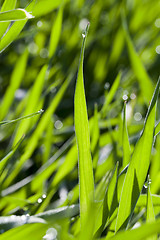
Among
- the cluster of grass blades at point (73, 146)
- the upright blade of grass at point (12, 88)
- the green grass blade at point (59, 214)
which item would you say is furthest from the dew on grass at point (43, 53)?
the green grass blade at point (59, 214)

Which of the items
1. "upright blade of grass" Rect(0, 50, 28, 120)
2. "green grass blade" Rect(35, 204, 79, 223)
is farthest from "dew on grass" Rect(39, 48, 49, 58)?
"green grass blade" Rect(35, 204, 79, 223)

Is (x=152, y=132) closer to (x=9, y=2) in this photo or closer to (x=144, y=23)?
(x=9, y=2)

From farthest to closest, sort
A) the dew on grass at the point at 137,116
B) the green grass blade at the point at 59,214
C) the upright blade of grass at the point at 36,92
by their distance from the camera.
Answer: the dew on grass at the point at 137,116, the upright blade of grass at the point at 36,92, the green grass blade at the point at 59,214

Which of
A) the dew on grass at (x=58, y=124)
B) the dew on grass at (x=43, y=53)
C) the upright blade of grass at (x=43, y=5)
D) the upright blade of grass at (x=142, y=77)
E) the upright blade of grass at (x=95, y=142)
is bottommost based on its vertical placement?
the upright blade of grass at (x=95, y=142)

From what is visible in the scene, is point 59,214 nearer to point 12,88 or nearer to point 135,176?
point 135,176

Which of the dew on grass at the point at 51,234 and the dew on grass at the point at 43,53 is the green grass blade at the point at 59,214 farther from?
the dew on grass at the point at 43,53

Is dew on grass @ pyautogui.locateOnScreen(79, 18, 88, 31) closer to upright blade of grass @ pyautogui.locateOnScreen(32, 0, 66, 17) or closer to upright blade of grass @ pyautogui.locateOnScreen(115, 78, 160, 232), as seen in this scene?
upright blade of grass @ pyautogui.locateOnScreen(32, 0, 66, 17)

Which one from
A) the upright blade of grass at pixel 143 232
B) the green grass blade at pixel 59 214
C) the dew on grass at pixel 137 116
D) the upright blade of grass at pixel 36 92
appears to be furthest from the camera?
the dew on grass at pixel 137 116

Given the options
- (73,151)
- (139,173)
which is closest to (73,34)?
(73,151)
